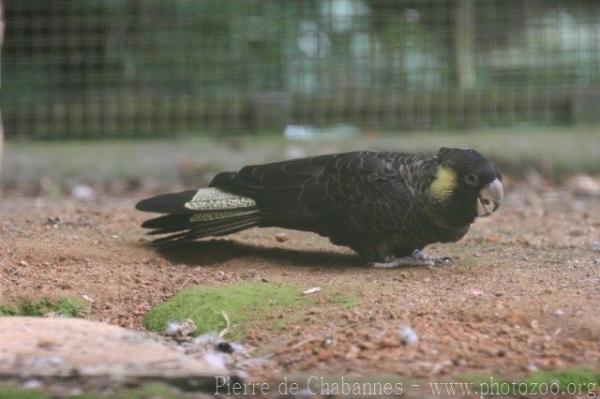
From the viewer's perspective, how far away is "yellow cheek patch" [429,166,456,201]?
15.1ft

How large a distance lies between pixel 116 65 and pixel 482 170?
5374mm

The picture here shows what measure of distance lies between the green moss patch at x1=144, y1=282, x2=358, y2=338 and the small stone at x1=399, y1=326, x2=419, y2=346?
0.48 metres

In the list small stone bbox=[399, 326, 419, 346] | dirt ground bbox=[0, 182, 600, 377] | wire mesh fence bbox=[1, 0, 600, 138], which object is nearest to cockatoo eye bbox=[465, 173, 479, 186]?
dirt ground bbox=[0, 182, 600, 377]

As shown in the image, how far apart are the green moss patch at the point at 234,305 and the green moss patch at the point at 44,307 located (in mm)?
312

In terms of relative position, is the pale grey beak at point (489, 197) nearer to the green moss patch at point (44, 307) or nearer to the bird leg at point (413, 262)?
the bird leg at point (413, 262)

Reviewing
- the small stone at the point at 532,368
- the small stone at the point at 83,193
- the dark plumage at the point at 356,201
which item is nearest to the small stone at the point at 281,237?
the dark plumage at the point at 356,201

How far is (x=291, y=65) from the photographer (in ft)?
30.2

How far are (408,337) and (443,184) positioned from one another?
1.28 metres

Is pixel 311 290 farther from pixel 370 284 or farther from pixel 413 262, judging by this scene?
pixel 413 262

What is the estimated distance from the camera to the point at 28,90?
9188 millimetres

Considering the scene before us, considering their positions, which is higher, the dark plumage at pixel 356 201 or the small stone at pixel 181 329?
the dark plumage at pixel 356 201

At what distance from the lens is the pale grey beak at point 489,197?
180 inches

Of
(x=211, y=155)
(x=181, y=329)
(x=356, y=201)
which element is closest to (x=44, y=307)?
(x=181, y=329)

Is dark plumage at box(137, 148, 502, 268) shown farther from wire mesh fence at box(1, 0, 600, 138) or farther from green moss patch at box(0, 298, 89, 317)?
wire mesh fence at box(1, 0, 600, 138)
